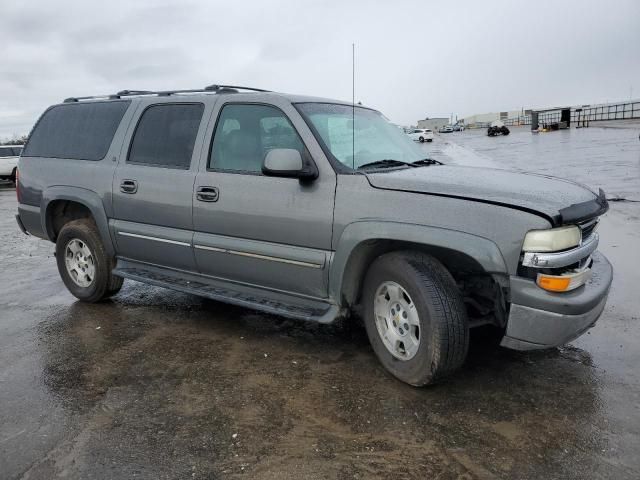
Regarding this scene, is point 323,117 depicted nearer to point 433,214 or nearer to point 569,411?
point 433,214

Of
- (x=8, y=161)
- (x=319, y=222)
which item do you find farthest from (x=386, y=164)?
(x=8, y=161)

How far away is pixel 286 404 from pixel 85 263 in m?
3.06

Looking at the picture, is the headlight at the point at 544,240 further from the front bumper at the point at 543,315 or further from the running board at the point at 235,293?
the running board at the point at 235,293

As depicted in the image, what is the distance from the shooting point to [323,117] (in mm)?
4074

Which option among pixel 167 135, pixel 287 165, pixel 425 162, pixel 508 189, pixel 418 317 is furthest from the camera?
pixel 167 135

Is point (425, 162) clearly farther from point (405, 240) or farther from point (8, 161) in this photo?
point (8, 161)

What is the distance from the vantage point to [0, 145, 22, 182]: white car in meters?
21.3

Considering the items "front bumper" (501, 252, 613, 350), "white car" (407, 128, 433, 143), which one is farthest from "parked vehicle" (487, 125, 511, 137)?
"front bumper" (501, 252, 613, 350)

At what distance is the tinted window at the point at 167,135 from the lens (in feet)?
14.6

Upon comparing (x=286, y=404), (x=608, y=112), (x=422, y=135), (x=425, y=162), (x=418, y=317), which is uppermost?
(x=608, y=112)

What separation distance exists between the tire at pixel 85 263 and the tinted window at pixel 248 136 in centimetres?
172

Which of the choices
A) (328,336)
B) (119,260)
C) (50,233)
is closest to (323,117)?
(328,336)

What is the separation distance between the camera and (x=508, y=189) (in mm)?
3186

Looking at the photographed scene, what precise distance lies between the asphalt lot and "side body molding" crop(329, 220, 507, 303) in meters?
0.75
